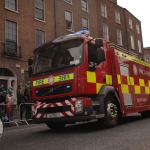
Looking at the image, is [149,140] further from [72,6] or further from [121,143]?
[72,6]

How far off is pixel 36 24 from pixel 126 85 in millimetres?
13984

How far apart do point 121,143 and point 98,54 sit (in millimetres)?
3002

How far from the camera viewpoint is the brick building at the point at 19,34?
19.0 meters

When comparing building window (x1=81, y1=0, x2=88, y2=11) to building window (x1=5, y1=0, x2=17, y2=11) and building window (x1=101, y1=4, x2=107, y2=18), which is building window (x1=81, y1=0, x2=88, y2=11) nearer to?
building window (x1=101, y1=4, x2=107, y2=18)

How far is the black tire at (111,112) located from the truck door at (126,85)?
0.67 m

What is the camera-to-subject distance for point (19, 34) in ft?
66.4

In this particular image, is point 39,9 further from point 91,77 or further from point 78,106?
point 78,106

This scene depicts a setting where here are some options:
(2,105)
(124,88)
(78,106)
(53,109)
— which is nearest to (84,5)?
(2,105)

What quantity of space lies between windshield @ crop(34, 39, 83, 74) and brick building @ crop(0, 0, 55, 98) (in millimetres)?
10496

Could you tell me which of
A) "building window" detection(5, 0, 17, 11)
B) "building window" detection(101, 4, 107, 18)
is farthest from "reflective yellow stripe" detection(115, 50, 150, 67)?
"building window" detection(101, 4, 107, 18)

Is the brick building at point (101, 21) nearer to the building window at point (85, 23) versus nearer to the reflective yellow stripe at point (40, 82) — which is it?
the building window at point (85, 23)

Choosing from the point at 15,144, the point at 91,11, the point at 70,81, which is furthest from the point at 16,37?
the point at 15,144

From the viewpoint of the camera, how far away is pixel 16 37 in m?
20.1

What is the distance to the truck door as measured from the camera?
30.2ft
